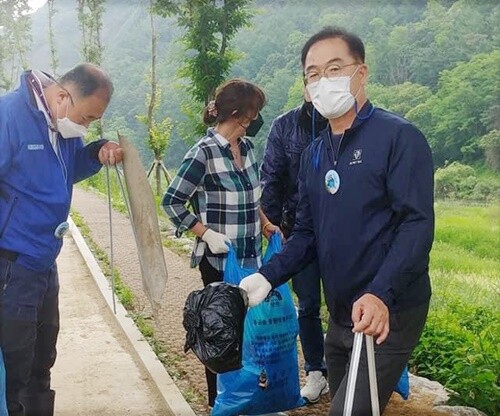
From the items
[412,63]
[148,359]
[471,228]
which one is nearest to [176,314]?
[148,359]

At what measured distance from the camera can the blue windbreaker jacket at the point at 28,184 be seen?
210 cm

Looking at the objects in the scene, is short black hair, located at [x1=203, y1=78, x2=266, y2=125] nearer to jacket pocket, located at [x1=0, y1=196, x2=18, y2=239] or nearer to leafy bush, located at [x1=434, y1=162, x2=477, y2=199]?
jacket pocket, located at [x1=0, y1=196, x2=18, y2=239]

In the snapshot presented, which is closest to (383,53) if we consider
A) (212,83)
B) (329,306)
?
(212,83)

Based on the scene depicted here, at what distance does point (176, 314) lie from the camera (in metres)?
5.34

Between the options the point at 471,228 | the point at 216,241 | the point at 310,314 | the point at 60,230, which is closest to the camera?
the point at 60,230

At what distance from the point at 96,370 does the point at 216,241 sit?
178cm

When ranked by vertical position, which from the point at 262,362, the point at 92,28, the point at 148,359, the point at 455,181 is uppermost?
the point at 92,28

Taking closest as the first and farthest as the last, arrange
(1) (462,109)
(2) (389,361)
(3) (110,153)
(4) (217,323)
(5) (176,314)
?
(2) (389,361) < (4) (217,323) < (3) (110,153) < (5) (176,314) < (1) (462,109)

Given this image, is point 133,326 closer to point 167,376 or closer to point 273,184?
point 167,376

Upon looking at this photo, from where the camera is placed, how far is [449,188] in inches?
472

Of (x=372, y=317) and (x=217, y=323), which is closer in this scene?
(x=372, y=317)

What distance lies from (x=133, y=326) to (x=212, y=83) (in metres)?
4.81

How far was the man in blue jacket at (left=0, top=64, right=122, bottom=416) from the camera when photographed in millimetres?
2121

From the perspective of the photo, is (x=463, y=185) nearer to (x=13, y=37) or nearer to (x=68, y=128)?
(x=68, y=128)
